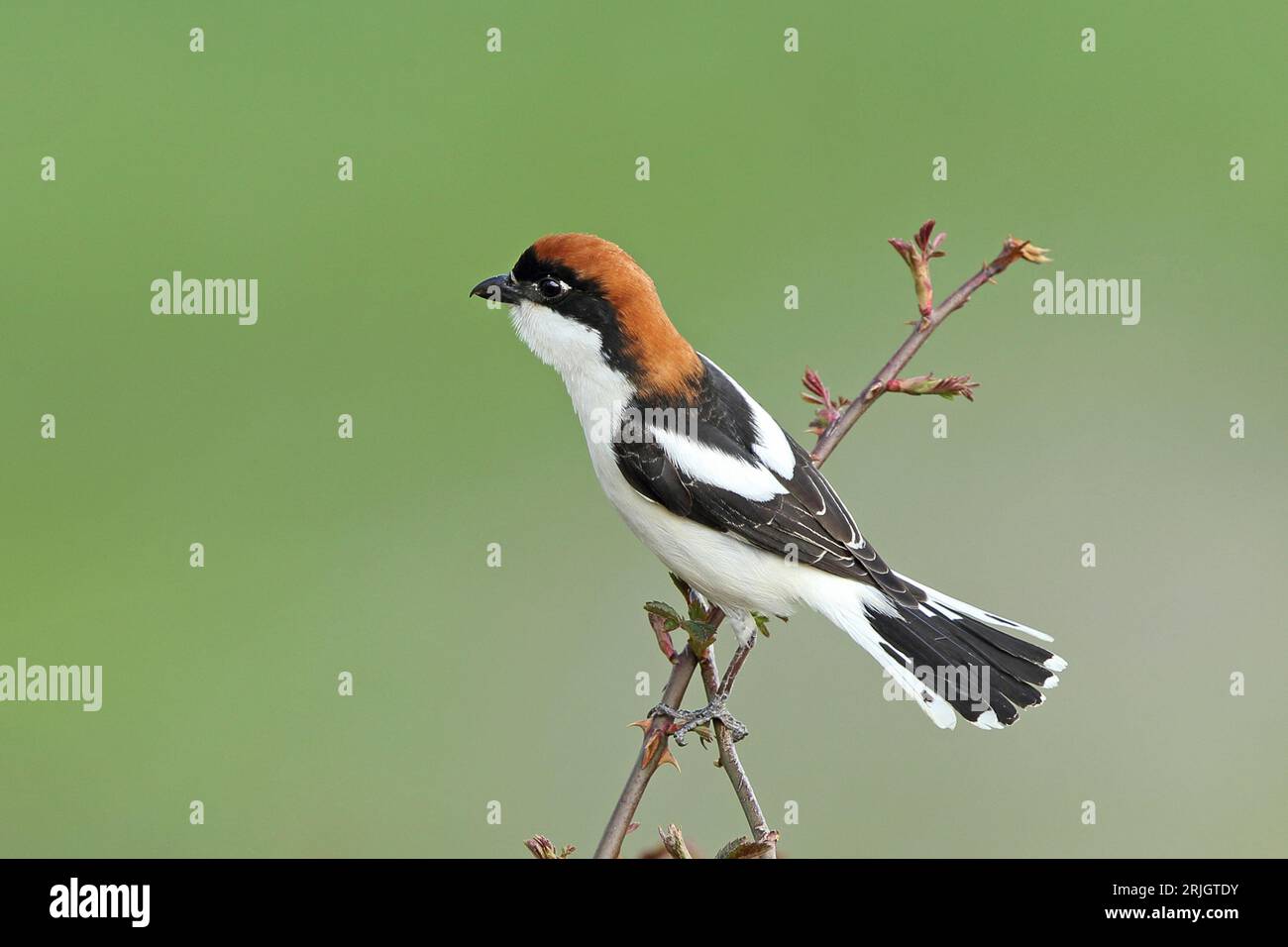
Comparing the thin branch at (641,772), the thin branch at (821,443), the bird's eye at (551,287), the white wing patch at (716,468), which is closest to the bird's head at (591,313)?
the bird's eye at (551,287)

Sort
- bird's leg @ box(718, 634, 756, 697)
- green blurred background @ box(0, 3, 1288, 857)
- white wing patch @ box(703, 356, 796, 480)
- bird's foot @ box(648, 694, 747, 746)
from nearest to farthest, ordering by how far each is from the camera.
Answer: bird's foot @ box(648, 694, 747, 746)
bird's leg @ box(718, 634, 756, 697)
white wing patch @ box(703, 356, 796, 480)
green blurred background @ box(0, 3, 1288, 857)

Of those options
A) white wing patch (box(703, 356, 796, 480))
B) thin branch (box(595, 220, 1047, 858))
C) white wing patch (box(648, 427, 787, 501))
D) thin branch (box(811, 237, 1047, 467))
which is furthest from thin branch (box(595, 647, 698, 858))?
white wing patch (box(703, 356, 796, 480))

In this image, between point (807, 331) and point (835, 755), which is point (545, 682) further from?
point (807, 331)

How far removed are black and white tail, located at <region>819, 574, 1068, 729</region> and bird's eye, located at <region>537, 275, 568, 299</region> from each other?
1422 mm

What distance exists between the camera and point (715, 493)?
4.95m

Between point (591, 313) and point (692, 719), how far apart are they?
161 centimetres

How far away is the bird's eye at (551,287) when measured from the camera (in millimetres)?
4773

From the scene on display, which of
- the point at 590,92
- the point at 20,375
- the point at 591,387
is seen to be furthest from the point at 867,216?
the point at 591,387

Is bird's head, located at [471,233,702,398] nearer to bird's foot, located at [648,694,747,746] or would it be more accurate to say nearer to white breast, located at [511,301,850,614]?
white breast, located at [511,301,850,614]

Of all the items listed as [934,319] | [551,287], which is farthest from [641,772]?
[551,287]

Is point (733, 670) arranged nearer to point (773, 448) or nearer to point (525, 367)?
point (773, 448)

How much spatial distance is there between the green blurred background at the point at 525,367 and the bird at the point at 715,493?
2195 millimetres

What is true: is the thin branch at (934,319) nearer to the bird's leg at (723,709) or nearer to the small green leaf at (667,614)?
the small green leaf at (667,614)

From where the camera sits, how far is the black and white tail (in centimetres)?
461
